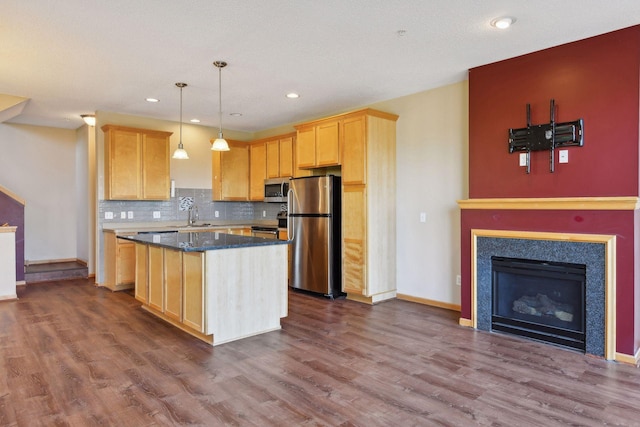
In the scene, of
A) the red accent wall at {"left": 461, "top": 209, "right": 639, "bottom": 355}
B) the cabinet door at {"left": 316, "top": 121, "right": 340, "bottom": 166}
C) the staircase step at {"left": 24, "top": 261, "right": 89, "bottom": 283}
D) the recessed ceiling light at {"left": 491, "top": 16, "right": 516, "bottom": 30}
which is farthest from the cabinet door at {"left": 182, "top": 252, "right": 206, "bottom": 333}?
the staircase step at {"left": 24, "top": 261, "right": 89, "bottom": 283}

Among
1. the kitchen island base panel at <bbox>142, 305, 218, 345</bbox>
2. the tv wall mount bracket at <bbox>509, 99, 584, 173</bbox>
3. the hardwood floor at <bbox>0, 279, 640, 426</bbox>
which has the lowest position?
the hardwood floor at <bbox>0, 279, 640, 426</bbox>

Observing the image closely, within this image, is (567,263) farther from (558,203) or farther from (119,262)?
(119,262)

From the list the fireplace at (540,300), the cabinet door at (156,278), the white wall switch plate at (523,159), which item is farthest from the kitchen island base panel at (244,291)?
the white wall switch plate at (523,159)

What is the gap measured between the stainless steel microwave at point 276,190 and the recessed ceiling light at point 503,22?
4.06 meters

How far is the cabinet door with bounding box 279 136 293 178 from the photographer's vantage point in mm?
6395

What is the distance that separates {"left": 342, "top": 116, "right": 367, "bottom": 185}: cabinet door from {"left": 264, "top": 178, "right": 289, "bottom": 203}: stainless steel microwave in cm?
164

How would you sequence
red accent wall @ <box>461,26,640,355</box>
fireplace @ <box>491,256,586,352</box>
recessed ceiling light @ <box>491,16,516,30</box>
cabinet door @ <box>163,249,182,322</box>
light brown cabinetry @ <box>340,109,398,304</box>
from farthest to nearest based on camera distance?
1. light brown cabinetry @ <box>340,109,398,304</box>
2. cabinet door @ <box>163,249,182,322</box>
3. fireplace @ <box>491,256,586,352</box>
4. red accent wall @ <box>461,26,640,355</box>
5. recessed ceiling light @ <box>491,16,516,30</box>

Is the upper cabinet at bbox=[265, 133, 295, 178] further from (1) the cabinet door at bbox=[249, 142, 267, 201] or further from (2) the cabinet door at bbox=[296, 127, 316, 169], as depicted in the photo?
(2) the cabinet door at bbox=[296, 127, 316, 169]

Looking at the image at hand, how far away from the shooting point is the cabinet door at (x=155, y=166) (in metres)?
6.09

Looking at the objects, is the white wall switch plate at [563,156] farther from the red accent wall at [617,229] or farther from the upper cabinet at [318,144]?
the upper cabinet at [318,144]

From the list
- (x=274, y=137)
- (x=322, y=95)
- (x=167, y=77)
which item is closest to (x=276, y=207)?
(x=274, y=137)

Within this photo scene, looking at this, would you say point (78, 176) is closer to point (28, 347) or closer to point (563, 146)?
point (28, 347)

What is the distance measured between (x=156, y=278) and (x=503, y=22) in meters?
4.01

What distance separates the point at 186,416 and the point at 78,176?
6921mm
